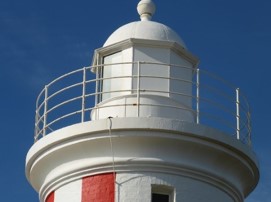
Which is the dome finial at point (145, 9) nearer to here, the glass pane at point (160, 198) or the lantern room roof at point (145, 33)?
the lantern room roof at point (145, 33)

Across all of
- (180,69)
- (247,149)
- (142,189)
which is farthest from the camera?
(180,69)

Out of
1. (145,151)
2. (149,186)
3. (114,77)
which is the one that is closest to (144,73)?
(114,77)

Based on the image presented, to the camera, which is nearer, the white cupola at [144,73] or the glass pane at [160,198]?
the glass pane at [160,198]

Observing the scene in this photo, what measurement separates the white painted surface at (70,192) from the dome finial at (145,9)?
3.78 m

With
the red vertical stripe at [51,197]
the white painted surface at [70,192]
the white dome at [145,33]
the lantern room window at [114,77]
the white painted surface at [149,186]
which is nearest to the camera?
the white painted surface at [149,186]

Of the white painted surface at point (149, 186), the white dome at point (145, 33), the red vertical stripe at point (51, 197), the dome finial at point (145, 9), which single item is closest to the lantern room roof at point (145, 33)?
the white dome at point (145, 33)

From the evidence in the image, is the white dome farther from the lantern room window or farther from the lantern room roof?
the lantern room window

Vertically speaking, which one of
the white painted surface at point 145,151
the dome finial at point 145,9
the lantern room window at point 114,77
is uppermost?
the dome finial at point 145,9

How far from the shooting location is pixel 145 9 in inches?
603

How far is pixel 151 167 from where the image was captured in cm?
1266

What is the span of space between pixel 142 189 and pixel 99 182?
687 millimetres

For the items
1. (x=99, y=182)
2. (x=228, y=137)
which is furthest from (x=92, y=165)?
(x=228, y=137)

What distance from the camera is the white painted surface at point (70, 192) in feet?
42.2

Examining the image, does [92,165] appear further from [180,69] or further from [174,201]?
[180,69]
